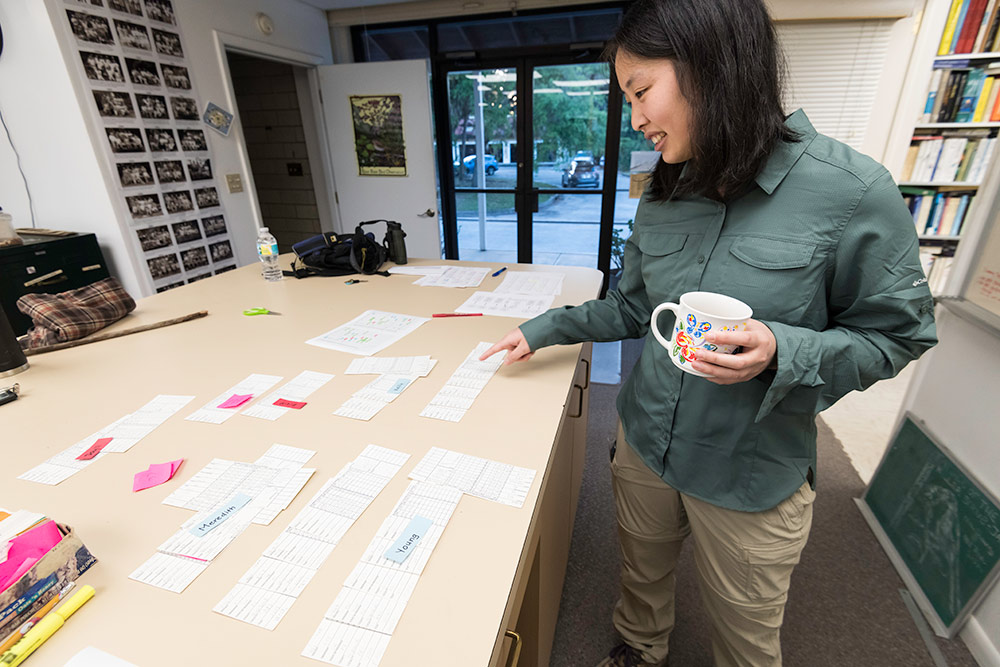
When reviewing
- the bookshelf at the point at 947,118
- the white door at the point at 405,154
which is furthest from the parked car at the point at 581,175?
the bookshelf at the point at 947,118

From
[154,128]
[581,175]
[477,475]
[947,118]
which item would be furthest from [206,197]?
[947,118]

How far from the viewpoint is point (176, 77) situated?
8.66ft

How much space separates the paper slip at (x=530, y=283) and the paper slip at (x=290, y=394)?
75 cm

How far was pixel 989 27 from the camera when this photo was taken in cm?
249

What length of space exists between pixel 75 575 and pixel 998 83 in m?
4.23

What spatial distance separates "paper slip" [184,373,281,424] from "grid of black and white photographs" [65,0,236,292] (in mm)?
2194

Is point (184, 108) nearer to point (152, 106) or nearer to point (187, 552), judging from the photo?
point (152, 106)

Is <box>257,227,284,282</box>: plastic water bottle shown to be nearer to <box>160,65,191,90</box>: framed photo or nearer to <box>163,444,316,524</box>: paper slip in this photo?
<box>163,444,316,524</box>: paper slip

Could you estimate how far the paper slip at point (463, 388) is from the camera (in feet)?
2.97

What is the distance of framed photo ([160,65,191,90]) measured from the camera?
2.59 meters

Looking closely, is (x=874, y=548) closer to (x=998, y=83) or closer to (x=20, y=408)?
(x=20, y=408)

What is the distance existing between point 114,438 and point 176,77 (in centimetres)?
273

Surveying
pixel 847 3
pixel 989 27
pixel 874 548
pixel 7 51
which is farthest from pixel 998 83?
pixel 7 51

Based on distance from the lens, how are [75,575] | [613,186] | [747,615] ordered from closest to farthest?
[75,575] < [747,615] < [613,186]
